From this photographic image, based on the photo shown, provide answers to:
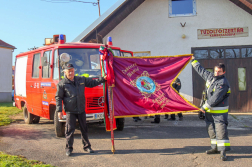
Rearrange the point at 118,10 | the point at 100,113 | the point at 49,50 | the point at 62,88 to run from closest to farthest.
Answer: the point at 62,88 < the point at 100,113 < the point at 49,50 < the point at 118,10

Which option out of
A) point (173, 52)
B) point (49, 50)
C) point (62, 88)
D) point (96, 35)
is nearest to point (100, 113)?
point (62, 88)

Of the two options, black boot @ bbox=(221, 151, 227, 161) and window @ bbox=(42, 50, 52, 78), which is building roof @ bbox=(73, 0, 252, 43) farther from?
black boot @ bbox=(221, 151, 227, 161)

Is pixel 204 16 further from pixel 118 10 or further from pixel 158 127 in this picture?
pixel 158 127

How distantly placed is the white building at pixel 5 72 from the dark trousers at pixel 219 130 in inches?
1030

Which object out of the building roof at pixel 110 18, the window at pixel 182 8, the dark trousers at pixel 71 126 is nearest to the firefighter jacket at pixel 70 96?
the dark trousers at pixel 71 126

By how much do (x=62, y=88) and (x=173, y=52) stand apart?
8.04 m

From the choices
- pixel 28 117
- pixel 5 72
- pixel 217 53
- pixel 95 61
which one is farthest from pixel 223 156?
pixel 5 72

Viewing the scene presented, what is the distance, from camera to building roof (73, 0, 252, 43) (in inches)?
452

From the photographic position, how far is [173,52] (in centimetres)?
1238

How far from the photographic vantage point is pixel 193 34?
40.4ft

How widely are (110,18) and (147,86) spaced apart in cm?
661

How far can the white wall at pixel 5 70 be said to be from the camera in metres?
27.2

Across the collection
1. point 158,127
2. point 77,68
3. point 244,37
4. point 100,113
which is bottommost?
point 158,127

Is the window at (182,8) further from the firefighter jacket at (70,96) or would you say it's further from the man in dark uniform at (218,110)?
the firefighter jacket at (70,96)
